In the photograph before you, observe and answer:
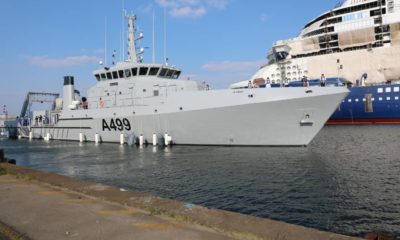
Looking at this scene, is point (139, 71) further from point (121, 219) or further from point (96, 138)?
point (121, 219)

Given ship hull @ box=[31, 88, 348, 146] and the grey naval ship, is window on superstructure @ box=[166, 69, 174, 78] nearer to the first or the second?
the grey naval ship

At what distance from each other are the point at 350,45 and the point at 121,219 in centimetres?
6067

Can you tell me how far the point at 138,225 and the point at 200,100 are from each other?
17.2 metres

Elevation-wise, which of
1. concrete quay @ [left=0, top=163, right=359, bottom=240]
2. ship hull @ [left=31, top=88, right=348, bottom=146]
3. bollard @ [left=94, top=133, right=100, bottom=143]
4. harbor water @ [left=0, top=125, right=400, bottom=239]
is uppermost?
ship hull @ [left=31, top=88, right=348, bottom=146]

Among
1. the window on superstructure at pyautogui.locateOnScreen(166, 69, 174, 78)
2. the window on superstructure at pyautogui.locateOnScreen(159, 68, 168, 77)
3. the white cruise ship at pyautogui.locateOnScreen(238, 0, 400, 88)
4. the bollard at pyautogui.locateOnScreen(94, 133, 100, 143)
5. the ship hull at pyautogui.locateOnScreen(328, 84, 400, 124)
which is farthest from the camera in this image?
the white cruise ship at pyautogui.locateOnScreen(238, 0, 400, 88)

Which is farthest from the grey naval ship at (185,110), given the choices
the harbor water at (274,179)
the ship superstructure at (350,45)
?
the ship superstructure at (350,45)

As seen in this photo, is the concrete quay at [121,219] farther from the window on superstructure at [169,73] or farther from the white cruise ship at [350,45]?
the white cruise ship at [350,45]

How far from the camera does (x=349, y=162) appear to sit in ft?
52.9

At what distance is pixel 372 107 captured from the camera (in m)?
44.6

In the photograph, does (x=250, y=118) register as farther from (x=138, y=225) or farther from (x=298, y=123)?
(x=138, y=225)

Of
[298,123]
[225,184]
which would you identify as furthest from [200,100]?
[225,184]

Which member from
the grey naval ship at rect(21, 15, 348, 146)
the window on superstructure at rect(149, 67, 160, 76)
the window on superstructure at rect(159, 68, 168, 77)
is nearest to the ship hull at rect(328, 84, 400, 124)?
the grey naval ship at rect(21, 15, 348, 146)

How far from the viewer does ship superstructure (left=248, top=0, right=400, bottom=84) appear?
53.8 metres

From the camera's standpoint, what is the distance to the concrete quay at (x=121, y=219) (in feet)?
14.3
